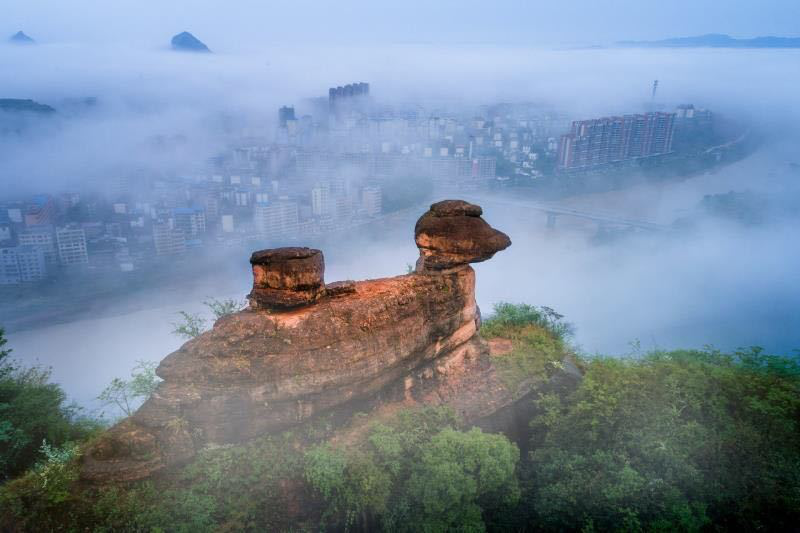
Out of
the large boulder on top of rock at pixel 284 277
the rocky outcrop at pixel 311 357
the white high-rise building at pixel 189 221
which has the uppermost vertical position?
the large boulder on top of rock at pixel 284 277

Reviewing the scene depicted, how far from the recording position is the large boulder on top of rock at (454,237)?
16375 mm

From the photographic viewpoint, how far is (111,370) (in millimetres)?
43656

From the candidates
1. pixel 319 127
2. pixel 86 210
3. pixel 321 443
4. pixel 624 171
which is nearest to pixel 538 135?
pixel 624 171

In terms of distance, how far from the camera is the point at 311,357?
44.7 feet

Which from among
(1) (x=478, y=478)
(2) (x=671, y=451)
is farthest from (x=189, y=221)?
(2) (x=671, y=451)

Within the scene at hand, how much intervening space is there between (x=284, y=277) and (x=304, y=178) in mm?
74369

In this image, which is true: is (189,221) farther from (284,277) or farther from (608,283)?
(608,283)

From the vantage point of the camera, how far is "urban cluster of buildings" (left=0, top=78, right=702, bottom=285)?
2281 inches

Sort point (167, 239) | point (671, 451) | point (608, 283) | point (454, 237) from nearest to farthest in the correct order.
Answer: point (671, 451) < point (454, 237) < point (167, 239) < point (608, 283)

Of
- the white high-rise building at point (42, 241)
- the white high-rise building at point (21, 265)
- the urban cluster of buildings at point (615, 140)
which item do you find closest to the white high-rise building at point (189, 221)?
the white high-rise building at point (42, 241)

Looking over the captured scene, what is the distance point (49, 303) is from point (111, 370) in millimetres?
13255

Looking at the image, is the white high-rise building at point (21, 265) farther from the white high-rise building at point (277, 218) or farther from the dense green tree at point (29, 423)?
the dense green tree at point (29, 423)

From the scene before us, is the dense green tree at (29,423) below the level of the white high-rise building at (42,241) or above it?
above

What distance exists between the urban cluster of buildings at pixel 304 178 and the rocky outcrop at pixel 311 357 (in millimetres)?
50562
